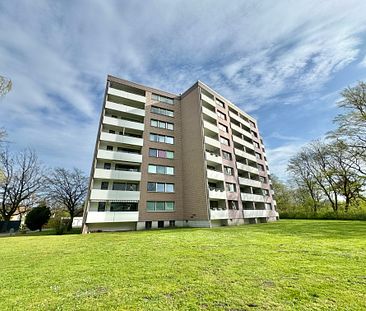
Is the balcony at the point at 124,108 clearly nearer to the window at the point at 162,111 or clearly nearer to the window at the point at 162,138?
the window at the point at 162,111

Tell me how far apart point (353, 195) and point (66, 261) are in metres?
40.2

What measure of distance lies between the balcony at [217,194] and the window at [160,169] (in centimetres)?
656

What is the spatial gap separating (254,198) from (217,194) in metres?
10.5

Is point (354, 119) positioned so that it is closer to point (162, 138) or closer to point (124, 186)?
point (162, 138)

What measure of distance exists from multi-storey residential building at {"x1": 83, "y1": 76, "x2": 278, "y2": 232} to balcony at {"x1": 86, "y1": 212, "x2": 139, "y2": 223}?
0.27 feet

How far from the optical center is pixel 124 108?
28141mm

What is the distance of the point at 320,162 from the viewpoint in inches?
1572

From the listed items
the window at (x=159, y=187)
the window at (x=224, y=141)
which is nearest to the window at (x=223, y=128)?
the window at (x=224, y=141)

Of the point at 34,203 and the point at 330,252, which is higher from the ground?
the point at 34,203

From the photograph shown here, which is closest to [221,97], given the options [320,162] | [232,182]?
[232,182]

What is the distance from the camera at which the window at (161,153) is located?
91.0ft

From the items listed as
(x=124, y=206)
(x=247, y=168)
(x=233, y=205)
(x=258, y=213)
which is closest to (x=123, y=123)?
(x=124, y=206)

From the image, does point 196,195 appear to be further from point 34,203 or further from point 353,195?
point 34,203

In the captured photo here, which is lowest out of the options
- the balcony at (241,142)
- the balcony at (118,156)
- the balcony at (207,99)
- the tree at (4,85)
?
the tree at (4,85)
